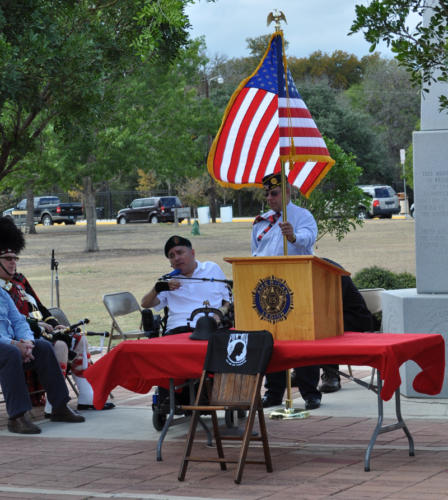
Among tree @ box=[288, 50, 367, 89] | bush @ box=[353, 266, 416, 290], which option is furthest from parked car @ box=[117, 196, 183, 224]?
bush @ box=[353, 266, 416, 290]

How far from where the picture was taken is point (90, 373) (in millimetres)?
7148

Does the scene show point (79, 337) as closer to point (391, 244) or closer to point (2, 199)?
point (391, 244)

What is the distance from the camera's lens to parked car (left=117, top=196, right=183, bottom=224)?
5516cm

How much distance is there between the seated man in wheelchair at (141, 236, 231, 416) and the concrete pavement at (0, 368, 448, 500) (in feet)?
2.91

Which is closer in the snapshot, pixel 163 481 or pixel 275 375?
pixel 163 481

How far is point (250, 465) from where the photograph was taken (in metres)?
6.59

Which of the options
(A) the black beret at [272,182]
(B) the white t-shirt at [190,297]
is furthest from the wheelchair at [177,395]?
(A) the black beret at [272,182]

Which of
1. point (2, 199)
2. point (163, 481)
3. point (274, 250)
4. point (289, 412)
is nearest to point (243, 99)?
point (274, 250)

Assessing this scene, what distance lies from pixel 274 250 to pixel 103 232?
40854 mm

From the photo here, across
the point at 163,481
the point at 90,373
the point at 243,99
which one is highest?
the point at 243,99

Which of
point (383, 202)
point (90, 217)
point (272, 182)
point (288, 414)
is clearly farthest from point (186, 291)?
point (383, 202)

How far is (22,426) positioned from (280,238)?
2.58 m

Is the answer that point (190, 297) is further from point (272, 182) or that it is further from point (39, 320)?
point (39, 320)

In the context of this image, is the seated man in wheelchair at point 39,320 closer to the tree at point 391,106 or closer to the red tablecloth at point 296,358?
the red tablecloth at point 296,358
